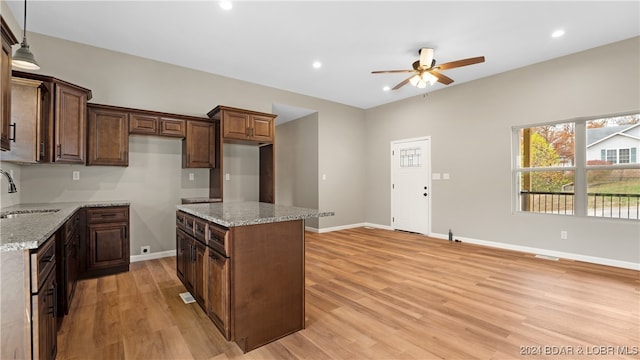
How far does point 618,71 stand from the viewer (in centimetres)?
378

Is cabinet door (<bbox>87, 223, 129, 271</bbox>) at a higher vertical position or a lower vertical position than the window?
lower

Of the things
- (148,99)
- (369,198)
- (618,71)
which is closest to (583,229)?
(618,71)

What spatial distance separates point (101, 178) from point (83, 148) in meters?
0.60

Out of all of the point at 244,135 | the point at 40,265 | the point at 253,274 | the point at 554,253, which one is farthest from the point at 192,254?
the point at 554,253

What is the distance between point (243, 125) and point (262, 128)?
13.5 inches

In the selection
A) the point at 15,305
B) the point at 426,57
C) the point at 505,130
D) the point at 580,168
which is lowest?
the point at 15,305

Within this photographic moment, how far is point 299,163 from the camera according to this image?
23.0 feet

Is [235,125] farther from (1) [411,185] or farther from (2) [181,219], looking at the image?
(1) [411,185]

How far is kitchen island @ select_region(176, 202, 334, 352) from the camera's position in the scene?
1896mm

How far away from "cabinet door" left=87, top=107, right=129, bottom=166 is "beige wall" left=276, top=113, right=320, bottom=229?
3.66m

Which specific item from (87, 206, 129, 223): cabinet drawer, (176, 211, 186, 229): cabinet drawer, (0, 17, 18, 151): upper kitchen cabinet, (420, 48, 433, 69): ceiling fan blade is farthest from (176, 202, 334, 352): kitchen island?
(420, 48, 433, 69): ceiling fan blade

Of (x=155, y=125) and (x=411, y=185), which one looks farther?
(x=411, y=185)

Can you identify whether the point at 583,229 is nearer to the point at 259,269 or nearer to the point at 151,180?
the point at 259,269

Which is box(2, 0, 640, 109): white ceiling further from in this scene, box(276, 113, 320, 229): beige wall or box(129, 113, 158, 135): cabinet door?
box(276, 113, 320, 229): beige wall
